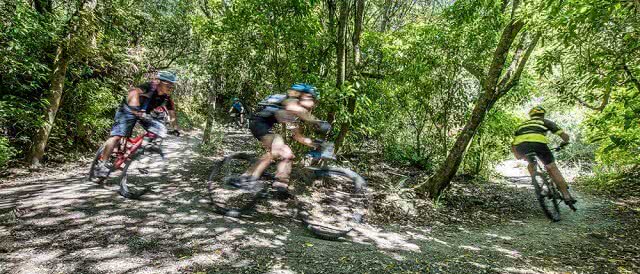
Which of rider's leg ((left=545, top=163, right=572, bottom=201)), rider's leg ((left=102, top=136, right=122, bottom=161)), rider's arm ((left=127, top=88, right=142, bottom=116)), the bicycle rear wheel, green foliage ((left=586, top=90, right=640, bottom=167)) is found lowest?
the bicycle rear wheel

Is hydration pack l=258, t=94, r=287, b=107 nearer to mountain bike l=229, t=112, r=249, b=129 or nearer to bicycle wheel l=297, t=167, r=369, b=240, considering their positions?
bicycle wheel l=297, t=167, r=369, b=240

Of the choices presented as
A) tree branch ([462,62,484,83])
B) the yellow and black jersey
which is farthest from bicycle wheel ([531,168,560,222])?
tree branch ([462,62,484,83])

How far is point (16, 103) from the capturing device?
6922 mm

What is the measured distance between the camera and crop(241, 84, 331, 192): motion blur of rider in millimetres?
4832

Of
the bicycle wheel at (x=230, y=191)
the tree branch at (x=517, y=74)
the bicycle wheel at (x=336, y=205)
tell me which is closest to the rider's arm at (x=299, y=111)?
the bicycle wheel at (x=336, y=205)

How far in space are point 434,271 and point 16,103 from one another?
843cm

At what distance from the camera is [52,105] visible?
7.89m

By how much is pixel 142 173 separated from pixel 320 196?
4003mm

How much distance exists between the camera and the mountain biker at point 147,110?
5.69 metres

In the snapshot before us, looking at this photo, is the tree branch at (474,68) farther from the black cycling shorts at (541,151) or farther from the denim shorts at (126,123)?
the denim shorts at (126,123)

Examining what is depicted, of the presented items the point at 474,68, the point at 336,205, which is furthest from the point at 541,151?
the point at 336,205

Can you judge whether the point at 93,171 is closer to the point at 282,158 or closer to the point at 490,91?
the point at 282,158

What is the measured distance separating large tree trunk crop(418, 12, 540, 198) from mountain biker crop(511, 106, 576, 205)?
1.00 m

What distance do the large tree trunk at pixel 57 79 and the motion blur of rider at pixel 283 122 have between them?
558 cm
